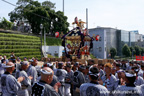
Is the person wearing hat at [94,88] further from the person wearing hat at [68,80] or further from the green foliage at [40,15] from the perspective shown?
the green foliage at [40,15]

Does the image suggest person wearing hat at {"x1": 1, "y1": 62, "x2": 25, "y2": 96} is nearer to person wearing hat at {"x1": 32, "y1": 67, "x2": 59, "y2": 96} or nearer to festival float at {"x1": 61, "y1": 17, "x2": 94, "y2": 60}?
person wearing hat at {"x1": 32, "y1": 67, "x2": 59, "y2": 96}

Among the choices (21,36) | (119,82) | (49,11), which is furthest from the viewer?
(49,11)

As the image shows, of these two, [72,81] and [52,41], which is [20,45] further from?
[72,81]

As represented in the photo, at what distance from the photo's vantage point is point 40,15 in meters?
35.6

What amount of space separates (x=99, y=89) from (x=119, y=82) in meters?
2.32

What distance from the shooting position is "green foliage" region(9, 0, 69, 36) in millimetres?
35719

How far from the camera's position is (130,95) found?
138 inches

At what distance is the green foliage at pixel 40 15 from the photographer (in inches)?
1406

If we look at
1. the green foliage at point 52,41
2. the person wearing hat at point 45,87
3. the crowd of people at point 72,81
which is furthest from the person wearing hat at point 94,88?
the green foliage at point 52,41

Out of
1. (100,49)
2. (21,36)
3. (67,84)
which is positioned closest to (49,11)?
(21,36)

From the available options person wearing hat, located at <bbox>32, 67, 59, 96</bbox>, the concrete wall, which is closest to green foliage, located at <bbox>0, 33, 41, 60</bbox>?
the concrete wall

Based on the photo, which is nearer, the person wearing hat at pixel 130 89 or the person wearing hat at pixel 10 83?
the person wearing hat at pixel 130 89

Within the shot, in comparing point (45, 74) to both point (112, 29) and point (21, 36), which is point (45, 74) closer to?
point (21, 36)

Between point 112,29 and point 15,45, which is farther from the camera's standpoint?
point 112,29
